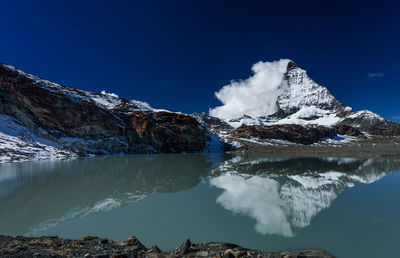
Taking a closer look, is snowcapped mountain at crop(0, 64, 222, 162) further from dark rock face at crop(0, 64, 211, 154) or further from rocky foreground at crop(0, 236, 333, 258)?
rocky foreground at crop(0, 236, 333, 258)

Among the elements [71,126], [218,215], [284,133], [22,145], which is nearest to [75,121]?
[71,126]

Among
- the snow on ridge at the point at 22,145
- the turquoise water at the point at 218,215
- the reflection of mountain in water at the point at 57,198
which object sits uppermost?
the snow on ridge at the point at 22,145

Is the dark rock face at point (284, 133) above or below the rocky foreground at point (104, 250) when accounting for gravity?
above

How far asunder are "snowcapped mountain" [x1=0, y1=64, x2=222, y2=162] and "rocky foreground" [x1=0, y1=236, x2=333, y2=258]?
43582mm

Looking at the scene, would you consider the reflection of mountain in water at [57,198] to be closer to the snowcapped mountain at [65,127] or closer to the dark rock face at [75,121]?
the snowcapped mountain at [65,127]

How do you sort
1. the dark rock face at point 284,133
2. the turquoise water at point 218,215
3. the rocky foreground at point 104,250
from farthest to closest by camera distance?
the dark rock face at point 284,133, the turquoise water at point 218,215, the rocky foreground at point 104,250

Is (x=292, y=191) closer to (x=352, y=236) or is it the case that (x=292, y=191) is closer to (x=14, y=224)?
(x=352, y=236)

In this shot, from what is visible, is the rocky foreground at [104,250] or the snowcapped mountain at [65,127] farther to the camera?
Answer: the snowcapped mountain at [65,127]

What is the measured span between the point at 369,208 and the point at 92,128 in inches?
2765

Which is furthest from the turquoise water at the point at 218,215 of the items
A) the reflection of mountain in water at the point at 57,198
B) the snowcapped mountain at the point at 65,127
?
the snowcapped mountain at the point at 65,127

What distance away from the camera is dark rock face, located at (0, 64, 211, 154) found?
186ft

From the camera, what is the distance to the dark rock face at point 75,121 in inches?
2235

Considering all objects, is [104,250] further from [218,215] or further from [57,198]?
[57,198]

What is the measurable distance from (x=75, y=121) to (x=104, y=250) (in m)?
68.4
